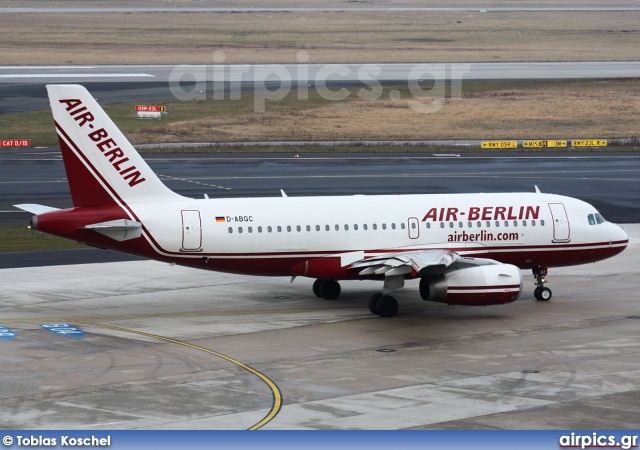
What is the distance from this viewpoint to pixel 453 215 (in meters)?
43.3

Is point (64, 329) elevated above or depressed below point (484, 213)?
below

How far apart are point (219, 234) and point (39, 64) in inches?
4436

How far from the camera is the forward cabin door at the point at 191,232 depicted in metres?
40.6

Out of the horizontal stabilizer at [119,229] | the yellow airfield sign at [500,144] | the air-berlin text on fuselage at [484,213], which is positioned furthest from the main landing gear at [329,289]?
the yellow airfield sign at [500,144]

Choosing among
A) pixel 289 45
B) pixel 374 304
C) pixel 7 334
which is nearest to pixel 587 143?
pixel 374 304

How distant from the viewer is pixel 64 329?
3878 centimetres

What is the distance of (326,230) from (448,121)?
62.7 meters

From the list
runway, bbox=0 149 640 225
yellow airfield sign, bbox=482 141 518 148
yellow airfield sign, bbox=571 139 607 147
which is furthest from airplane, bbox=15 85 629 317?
yellow airfield sign, bbox=571 139 607 147

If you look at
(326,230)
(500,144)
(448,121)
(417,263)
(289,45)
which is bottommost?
(417,263)

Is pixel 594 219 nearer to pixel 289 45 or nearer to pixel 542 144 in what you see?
pixel 542 144

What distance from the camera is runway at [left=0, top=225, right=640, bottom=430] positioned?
91.7ft

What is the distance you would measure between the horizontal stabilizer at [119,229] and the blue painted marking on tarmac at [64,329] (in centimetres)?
372

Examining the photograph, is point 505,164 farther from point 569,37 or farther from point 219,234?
point 569,37

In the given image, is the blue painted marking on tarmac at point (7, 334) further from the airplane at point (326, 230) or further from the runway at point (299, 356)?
the airplane at point (326, 230)
